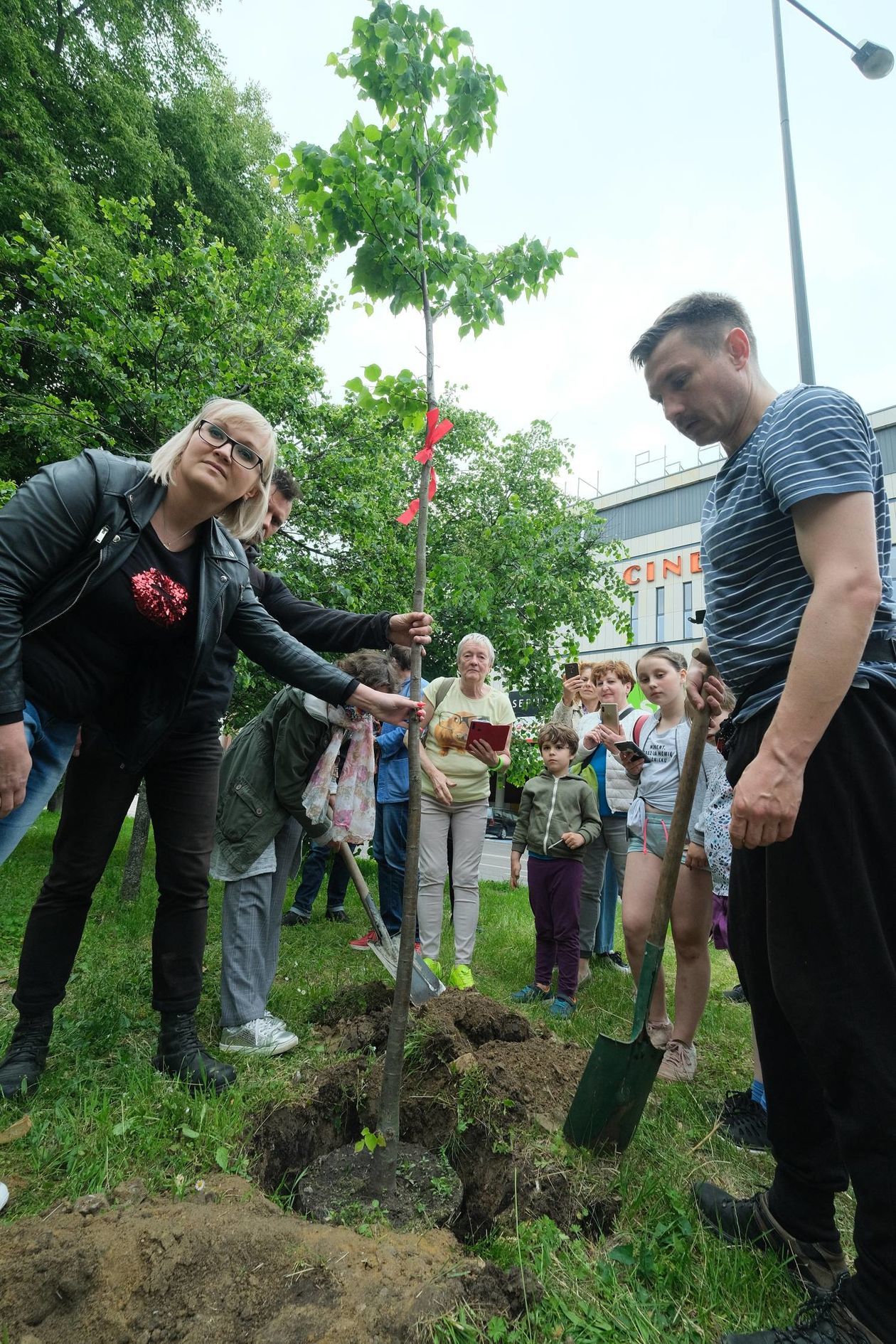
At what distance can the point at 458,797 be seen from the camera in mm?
4355

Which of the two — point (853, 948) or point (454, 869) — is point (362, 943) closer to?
point (454, 869)

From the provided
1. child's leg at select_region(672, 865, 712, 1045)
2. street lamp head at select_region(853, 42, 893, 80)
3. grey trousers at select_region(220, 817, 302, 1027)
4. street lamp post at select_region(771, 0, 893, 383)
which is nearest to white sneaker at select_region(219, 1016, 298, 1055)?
grey trousers at select_region(220, 817, 302, 1027)

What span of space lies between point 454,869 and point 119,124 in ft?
37.3

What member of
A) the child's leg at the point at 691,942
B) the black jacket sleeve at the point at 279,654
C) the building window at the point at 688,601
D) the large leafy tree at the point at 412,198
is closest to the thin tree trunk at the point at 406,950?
the large leafy tree at the point at 412,198

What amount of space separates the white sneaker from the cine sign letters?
90.7 feet

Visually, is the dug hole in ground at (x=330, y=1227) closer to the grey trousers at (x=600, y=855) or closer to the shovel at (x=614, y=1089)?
the shovel at (x=614, y=1089)

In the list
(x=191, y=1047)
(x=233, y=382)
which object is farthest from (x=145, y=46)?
(x=191, y=1047)

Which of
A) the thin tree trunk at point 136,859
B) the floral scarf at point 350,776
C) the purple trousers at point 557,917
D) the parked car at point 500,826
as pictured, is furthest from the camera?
the parked car at point 500,826

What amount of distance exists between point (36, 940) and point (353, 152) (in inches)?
112

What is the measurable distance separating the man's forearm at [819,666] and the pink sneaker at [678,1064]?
212 cm

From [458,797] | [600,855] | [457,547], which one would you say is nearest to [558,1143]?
[458,797]

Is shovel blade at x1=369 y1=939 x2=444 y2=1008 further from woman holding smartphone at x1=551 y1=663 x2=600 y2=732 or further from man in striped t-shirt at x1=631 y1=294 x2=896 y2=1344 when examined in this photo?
woman holding smartphone at x1=551 y1=663 x2=600 y2=732

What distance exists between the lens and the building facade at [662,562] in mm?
29266

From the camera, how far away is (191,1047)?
101 inches
